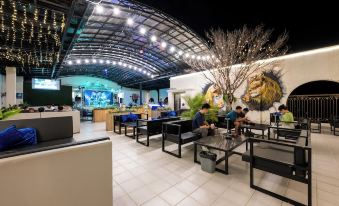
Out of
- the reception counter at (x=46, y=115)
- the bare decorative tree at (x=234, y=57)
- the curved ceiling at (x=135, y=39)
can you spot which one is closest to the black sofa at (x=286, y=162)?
the bare decorative tree at (x=234, y=57)

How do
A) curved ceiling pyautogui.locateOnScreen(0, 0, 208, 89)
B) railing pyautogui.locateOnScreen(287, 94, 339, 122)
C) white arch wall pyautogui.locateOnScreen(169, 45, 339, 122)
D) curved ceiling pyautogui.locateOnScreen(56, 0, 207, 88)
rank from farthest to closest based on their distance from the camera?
curved ceiling pyautogui.locateOnScreen(56, 0, 207, 88) → railing pyautogui.locateOnScreen(287, 94, 339, 122) → white arch wall pyautogui.locateOnScreen(169, 45, 339, 122) → curved ceiling pyautogui.locateOnScreen(0, 0, 208, 89)

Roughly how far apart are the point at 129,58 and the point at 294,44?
39.4 feet

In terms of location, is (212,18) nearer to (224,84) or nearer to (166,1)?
(166,1)

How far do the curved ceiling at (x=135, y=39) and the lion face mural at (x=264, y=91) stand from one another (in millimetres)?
3686

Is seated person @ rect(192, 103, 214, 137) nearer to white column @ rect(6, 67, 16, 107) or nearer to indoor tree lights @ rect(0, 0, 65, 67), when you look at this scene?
indoor tree lights @ rect(0, 0, 65, 67)

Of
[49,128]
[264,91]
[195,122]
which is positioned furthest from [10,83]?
[264,91]

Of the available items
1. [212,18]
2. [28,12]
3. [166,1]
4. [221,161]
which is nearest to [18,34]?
[28,12]

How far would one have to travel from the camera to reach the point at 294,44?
6.79 metres

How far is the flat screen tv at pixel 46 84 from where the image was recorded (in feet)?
54.7

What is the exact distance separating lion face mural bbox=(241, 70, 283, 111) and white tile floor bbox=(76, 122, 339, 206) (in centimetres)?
498

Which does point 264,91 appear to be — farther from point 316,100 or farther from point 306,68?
point 316,100

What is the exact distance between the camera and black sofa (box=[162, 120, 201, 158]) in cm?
383

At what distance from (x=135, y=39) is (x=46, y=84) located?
13.3 metres

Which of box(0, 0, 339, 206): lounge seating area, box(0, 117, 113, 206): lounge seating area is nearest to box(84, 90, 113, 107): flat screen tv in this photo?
box(0, 0, 339, 206): lounge seating area
